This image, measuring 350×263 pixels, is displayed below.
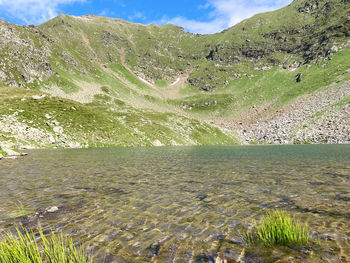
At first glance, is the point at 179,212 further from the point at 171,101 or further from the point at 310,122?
the point at 171,101

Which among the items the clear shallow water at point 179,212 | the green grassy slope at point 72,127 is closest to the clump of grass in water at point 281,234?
the clear shallow water at point 179,212

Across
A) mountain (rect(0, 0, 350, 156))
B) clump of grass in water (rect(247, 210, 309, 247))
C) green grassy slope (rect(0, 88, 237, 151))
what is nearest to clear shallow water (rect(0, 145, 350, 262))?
clump of grass in water (rect(247, 210, 309, 247))

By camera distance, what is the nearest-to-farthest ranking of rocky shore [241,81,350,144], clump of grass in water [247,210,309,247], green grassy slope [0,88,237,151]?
clump of grass in water [247,210,309,247] < green grassy slope [0,88,237,151] < rocky shore [241,81,350,144]

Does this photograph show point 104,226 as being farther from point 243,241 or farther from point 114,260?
point 243,241

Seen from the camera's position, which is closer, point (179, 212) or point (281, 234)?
point (281, 234)

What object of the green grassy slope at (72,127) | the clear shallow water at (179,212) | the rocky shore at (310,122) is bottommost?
the clear shallow water at (179,212)

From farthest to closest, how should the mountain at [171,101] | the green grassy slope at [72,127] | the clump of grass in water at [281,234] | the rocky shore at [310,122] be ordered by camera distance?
the rocky shore at [310,122] → the mountain at [171,101] → the green grassy slope at [72,127] → the clump of grass in water at [281,234]

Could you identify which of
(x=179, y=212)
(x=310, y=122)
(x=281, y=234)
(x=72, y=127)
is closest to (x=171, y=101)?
(x=310, y=122)

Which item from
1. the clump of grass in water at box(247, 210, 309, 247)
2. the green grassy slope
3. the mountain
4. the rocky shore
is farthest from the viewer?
the rocky shore

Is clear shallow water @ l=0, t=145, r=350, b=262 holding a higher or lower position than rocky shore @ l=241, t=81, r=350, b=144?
lower

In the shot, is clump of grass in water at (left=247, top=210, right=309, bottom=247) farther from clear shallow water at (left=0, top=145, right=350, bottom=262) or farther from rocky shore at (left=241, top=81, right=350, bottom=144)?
rocky shore at (left=241, top=81, right=350, bottom=144)

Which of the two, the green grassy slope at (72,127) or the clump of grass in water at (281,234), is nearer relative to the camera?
the clump of grass in water at (281,234)

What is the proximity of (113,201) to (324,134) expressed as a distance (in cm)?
9655

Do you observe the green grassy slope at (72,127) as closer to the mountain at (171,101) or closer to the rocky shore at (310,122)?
the mountain at (171,101)
